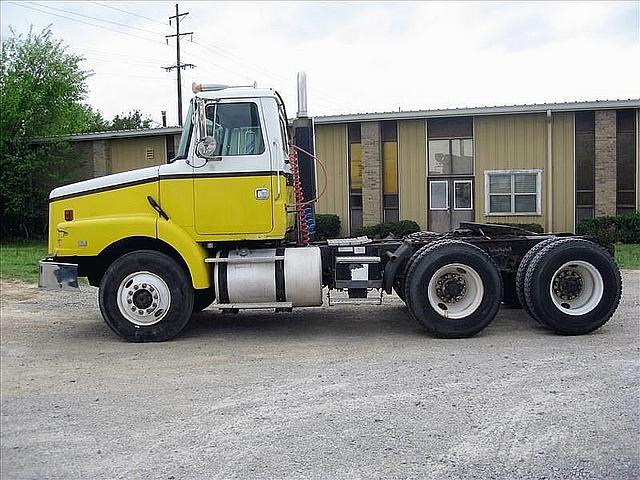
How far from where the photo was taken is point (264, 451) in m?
5.12

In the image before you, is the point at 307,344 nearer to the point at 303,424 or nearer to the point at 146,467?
the point at 303,424

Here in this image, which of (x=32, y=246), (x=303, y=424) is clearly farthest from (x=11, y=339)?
(x=32, y=246)

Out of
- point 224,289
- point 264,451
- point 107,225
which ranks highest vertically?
point 107,225

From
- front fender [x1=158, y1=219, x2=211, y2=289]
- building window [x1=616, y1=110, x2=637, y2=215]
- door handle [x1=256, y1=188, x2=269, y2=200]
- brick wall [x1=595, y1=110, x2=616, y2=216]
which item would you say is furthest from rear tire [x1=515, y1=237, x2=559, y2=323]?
building window [x1=616, y1=110, x2=637, y2=215]

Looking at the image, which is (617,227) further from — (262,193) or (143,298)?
(143,298)

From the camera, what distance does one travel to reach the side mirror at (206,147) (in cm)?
860

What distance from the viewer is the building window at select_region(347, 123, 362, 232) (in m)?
25.2

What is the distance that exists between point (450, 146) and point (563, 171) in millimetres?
3589

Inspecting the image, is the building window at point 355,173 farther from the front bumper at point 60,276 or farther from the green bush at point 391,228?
the front bumper at point 60,276

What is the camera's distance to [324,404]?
20.2ft

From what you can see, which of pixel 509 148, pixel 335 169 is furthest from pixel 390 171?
pixel 509 148

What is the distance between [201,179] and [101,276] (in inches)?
77.7

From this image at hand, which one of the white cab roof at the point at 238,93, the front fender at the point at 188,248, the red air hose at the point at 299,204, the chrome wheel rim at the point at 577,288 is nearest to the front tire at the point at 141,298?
the front fender at the point at 188,248

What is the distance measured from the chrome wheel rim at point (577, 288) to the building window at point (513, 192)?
15.0 m
